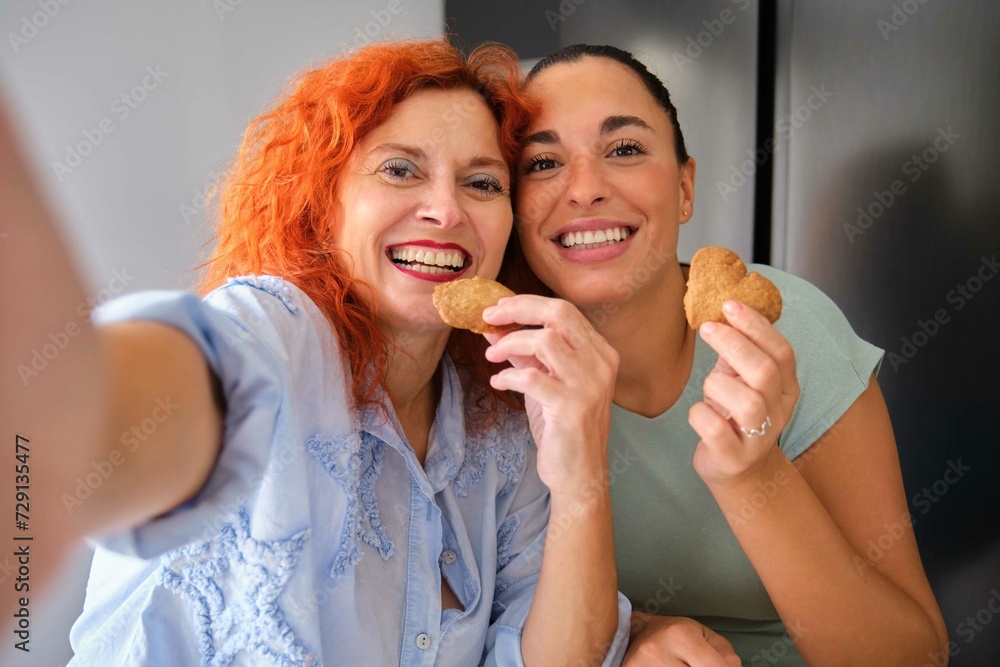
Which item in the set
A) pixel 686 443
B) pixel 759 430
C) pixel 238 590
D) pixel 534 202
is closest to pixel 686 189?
pixel 534 202

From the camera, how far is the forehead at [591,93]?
1480 millimetres

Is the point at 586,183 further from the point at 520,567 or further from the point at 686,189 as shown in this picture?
the point at 520,567

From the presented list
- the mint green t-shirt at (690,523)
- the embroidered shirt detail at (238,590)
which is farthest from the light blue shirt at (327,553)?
the mint green t-shirt at (690,523)

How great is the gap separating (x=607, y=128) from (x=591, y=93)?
0.25ft

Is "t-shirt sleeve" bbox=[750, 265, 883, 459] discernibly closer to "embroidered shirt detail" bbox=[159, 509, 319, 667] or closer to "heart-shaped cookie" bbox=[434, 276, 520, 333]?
"heart-shaped cookie" bbox=[434, 276, 520, 333]

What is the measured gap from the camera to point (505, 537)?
144 cm

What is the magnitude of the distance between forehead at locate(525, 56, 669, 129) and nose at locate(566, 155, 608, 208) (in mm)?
85

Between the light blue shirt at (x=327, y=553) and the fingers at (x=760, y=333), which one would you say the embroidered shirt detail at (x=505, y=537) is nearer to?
the light blue shirt at (x=327, y=553)

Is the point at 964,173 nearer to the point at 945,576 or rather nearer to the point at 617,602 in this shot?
the point at 945,576

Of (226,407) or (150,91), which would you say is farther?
(150,91)

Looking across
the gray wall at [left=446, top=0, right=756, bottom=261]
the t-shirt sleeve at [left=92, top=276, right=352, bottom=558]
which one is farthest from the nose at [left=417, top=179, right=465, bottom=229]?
the gray wall at [left=446, top=0, right=756, bottom=261]

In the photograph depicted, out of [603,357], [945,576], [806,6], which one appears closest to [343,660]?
[603,357]

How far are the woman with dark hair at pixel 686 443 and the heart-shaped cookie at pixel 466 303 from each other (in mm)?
53

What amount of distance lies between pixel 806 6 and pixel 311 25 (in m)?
1.65
